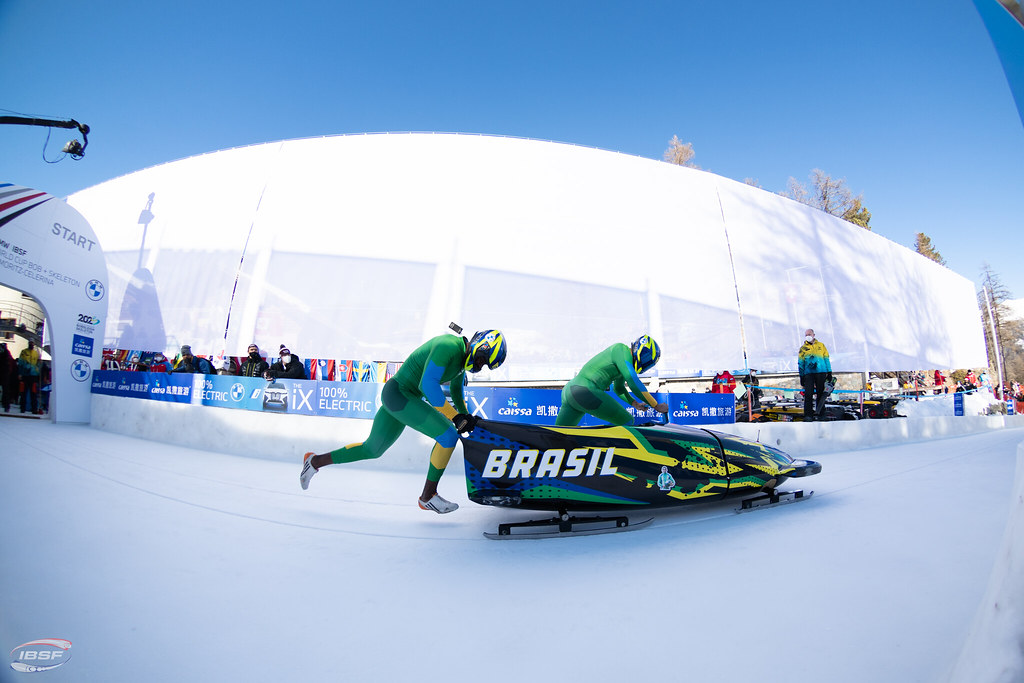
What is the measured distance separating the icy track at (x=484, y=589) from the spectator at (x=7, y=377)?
237 inches

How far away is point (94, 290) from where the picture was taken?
7234 millimetres

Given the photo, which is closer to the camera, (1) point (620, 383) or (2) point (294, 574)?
(2) point (294, 574)

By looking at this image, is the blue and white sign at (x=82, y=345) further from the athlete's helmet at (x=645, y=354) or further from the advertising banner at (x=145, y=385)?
the athlete's helmet at (x=645, y=354)

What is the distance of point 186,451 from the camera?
4.80 m

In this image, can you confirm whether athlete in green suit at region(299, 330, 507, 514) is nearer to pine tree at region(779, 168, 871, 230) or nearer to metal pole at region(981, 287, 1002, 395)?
metal pole at region(981, 287, 1002, 395)

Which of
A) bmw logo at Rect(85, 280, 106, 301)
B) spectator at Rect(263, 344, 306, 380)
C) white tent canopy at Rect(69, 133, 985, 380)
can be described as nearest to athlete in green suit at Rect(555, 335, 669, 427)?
spectator at Rect(263, 344, 306, 380)

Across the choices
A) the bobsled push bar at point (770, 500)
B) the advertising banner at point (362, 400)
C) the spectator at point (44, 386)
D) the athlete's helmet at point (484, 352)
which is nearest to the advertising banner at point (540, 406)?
the advertising banner at point (362, 400)

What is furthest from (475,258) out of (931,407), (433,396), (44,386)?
(931,407)

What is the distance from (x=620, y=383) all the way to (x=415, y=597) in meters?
2.17

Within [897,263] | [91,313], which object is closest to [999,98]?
[91,313]

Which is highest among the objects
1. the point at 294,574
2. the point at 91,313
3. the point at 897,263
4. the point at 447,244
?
the point at 897,263

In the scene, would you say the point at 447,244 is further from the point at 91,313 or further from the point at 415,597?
the point at 415,597

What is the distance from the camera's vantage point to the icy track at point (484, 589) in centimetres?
103

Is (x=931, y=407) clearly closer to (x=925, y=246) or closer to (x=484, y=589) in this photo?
(x=484, y=589)
